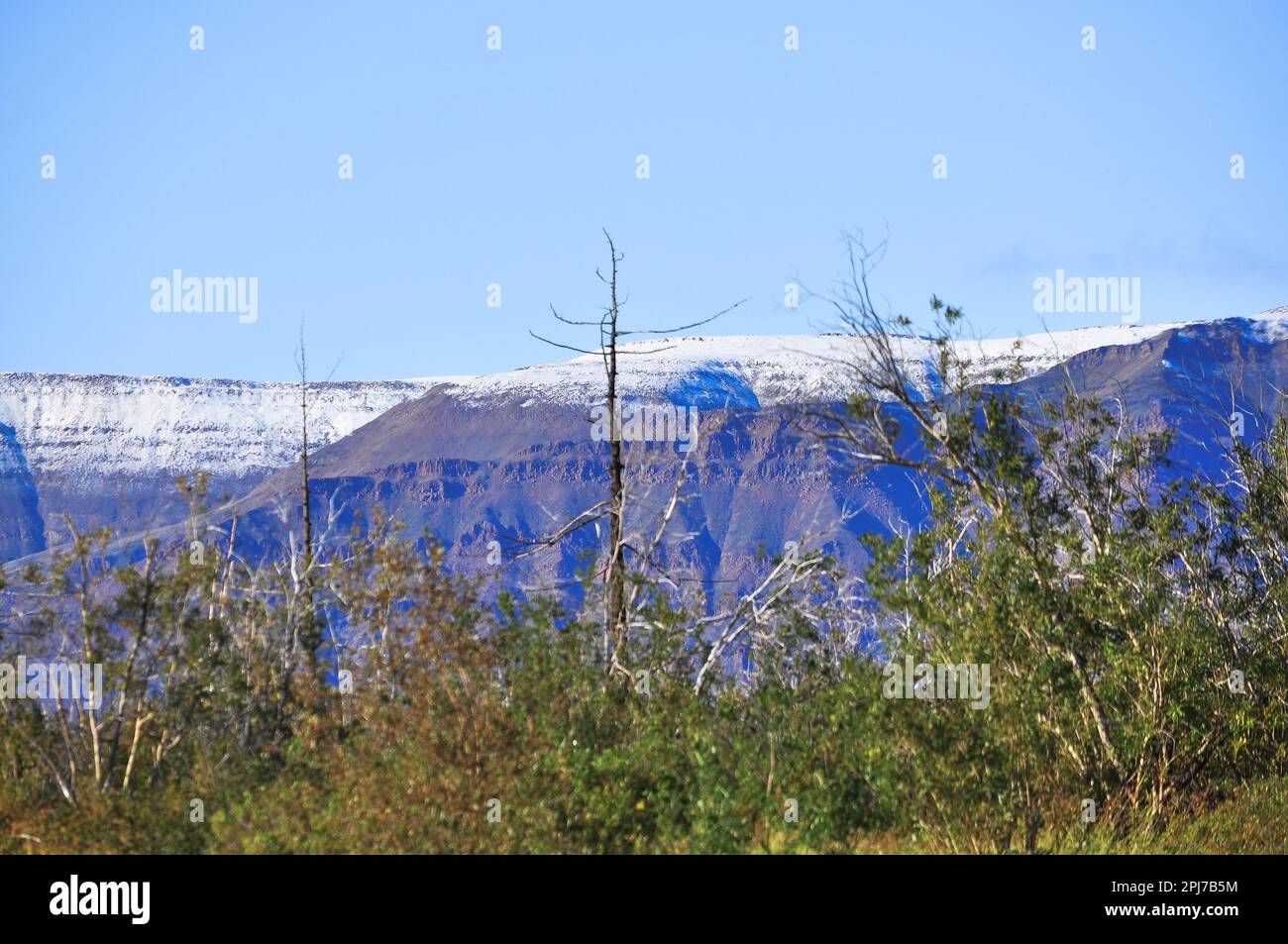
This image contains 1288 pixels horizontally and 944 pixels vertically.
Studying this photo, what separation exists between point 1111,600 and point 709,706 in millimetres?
4576

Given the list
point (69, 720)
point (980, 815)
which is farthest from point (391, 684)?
point (980, 815)

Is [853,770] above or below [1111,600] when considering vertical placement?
below

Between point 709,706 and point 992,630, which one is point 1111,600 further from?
point 709,706

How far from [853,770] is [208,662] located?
7.88 meters

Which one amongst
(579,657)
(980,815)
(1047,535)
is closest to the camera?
(980,815)

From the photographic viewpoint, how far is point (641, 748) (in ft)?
51.0

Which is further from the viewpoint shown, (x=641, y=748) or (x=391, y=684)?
(x=391, y=684)

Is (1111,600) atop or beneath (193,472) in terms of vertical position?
beneath

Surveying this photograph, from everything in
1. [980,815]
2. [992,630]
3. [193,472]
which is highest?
[193,472]
